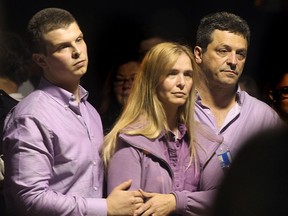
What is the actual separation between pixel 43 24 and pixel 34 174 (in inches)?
21.9

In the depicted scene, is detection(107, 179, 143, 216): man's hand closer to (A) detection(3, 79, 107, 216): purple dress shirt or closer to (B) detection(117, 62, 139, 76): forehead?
(A) detection(3, 79, 107, 216): purple dress shirt

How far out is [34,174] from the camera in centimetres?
211

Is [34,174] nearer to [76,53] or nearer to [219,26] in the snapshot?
[76,53]

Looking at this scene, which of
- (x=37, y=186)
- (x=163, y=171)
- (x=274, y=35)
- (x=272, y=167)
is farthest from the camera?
(x=274, y=35)

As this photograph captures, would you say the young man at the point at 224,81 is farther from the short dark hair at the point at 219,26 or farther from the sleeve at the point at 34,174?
the sleeve at the point at 34,174

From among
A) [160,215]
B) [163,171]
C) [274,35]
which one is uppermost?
[274,35]

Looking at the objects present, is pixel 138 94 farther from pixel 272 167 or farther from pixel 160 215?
pixel 272 167

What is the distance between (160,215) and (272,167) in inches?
57.0

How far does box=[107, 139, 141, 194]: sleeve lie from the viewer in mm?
2223

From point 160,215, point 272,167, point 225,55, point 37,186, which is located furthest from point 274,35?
point 272,167

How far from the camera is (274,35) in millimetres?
3176

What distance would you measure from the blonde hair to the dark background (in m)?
0.45

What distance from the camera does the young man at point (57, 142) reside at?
6.95 ft

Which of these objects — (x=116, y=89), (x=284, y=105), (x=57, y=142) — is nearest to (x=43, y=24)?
(x=57, y=142)
